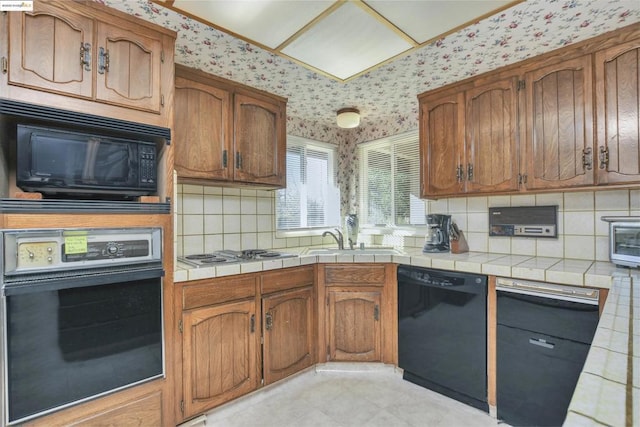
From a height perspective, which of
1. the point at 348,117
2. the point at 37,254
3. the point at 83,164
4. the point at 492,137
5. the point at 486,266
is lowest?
the point at 486,266

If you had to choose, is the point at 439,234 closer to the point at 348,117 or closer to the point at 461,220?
the point at 461,220

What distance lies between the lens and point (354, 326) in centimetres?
239

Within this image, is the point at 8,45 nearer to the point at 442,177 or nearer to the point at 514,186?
the point at 442,177

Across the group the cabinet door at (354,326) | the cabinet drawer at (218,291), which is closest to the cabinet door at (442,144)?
the cabinet door at (354,326)

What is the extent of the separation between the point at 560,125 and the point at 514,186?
43cm

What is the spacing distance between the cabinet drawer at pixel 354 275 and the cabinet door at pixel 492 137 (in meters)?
0.91

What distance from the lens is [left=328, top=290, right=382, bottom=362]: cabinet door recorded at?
7.78 feet

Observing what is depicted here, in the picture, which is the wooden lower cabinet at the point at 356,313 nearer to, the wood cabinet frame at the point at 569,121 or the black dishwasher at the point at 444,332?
the black dishwasher at the point at 444,332

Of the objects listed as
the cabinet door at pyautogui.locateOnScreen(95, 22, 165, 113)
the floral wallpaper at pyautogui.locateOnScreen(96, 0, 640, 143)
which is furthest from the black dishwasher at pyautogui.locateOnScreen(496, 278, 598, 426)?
the cabinet door at pyautogui.locateOnScreen(95, 22, 165, 113)

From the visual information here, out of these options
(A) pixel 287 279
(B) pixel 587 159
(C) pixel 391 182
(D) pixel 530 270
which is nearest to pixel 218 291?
(A) pixel 287 279

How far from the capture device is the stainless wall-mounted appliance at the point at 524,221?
2119 millimetres

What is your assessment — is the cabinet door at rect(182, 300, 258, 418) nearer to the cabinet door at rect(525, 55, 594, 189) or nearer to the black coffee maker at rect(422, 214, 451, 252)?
the black coffee maker at rect(422, 214, 451, 252)

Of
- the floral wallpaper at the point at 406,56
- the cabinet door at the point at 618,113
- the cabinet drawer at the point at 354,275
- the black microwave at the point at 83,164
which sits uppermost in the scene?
the floral wallpaper at the point at 406,56

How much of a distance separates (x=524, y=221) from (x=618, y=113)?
0.84 metres
